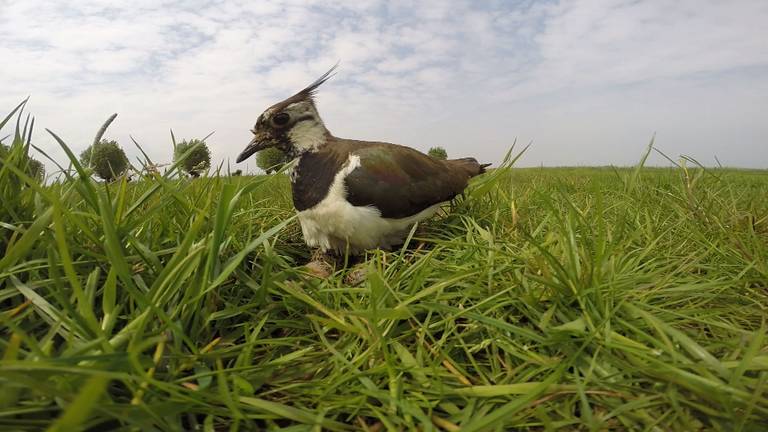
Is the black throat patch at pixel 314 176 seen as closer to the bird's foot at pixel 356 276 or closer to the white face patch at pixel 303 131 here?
the white face patch at pixel 303 131

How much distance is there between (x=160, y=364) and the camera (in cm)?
128

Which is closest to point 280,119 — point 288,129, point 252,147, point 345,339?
point 288,129

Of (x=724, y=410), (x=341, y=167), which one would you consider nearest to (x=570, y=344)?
(x=724, y=410)

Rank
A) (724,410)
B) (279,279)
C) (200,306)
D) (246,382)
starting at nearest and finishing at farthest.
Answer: (724,410)
(246,382)
(200,306)
(279,279)

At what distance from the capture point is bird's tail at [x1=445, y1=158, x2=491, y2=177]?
11.9ft

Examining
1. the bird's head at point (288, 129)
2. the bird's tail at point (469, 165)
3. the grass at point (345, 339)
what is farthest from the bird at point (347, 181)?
the grass at point (345, 339)

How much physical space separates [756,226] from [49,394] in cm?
357

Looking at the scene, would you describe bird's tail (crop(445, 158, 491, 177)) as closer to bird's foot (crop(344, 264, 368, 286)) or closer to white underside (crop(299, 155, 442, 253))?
white underside (crop(299, 155, 442, 253))

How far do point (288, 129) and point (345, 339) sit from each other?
185 centimetres

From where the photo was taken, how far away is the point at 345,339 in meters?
1.62

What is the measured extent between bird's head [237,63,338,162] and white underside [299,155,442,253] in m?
0.44

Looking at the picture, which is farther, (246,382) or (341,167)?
(341,167)

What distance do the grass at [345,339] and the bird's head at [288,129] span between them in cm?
107

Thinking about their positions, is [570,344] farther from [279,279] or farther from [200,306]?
[200,306]
